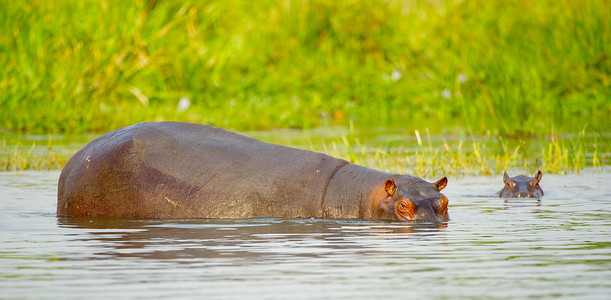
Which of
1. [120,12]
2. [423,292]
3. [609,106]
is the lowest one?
[423,292]

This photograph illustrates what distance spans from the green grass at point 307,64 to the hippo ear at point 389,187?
18.9 feet

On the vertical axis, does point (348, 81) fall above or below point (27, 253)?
above

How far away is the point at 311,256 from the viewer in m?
5.86

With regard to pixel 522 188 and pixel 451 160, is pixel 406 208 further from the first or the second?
pixel 451 160

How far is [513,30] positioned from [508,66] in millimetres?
4674

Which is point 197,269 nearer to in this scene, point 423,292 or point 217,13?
point 423,292

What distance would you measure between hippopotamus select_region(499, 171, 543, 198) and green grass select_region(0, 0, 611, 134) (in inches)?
137

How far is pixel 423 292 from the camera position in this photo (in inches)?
190

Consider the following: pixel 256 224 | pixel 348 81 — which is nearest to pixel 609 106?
pixel 348 81

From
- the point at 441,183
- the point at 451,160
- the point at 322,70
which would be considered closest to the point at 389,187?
the point at 441,183

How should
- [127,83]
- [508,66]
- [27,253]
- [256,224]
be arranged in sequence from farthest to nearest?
[127,83], [508,66], [256,224], [27,253]

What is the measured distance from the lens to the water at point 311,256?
16.0 ft

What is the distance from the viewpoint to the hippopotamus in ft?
30.2

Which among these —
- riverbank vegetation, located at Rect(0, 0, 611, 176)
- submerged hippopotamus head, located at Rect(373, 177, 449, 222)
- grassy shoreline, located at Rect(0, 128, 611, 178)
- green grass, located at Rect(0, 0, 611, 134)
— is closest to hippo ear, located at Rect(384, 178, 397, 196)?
submerged hippopotamus head, located at Rect(373, 177, 449, 222)
